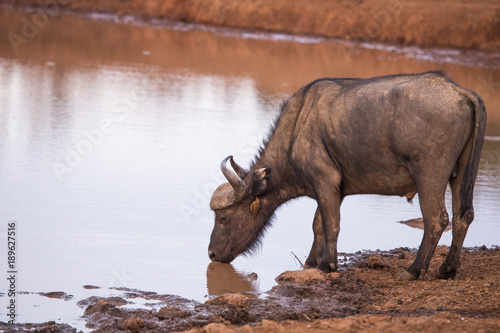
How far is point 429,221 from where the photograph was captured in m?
7.97

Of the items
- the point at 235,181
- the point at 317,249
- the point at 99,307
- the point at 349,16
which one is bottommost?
the point at 99,307

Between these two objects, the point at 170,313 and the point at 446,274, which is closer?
the point at 170,313

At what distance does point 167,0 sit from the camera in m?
43.2

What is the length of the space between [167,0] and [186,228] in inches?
1371

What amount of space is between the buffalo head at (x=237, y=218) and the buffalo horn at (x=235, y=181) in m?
0.02

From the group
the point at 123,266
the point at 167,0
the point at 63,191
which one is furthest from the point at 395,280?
the point at 167,0

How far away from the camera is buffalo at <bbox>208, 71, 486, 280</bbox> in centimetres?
781

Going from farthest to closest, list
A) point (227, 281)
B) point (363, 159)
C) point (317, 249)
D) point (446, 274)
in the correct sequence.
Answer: point (317, 249)
point (227, 281)
point (363, 159)
point (446, 274)

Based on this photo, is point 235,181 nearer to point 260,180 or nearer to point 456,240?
point 260,180

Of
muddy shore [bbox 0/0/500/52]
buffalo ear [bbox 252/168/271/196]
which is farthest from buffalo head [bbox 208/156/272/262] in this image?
muddy shore [bbox 0/0/500/52]

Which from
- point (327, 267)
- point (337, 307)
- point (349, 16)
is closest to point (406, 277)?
point (327, 267)

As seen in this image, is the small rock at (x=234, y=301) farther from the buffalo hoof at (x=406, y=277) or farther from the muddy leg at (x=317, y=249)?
the muddy leg at (x=317, y=249)

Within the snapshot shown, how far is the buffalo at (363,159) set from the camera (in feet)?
25.6

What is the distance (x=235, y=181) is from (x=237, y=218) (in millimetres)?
473
